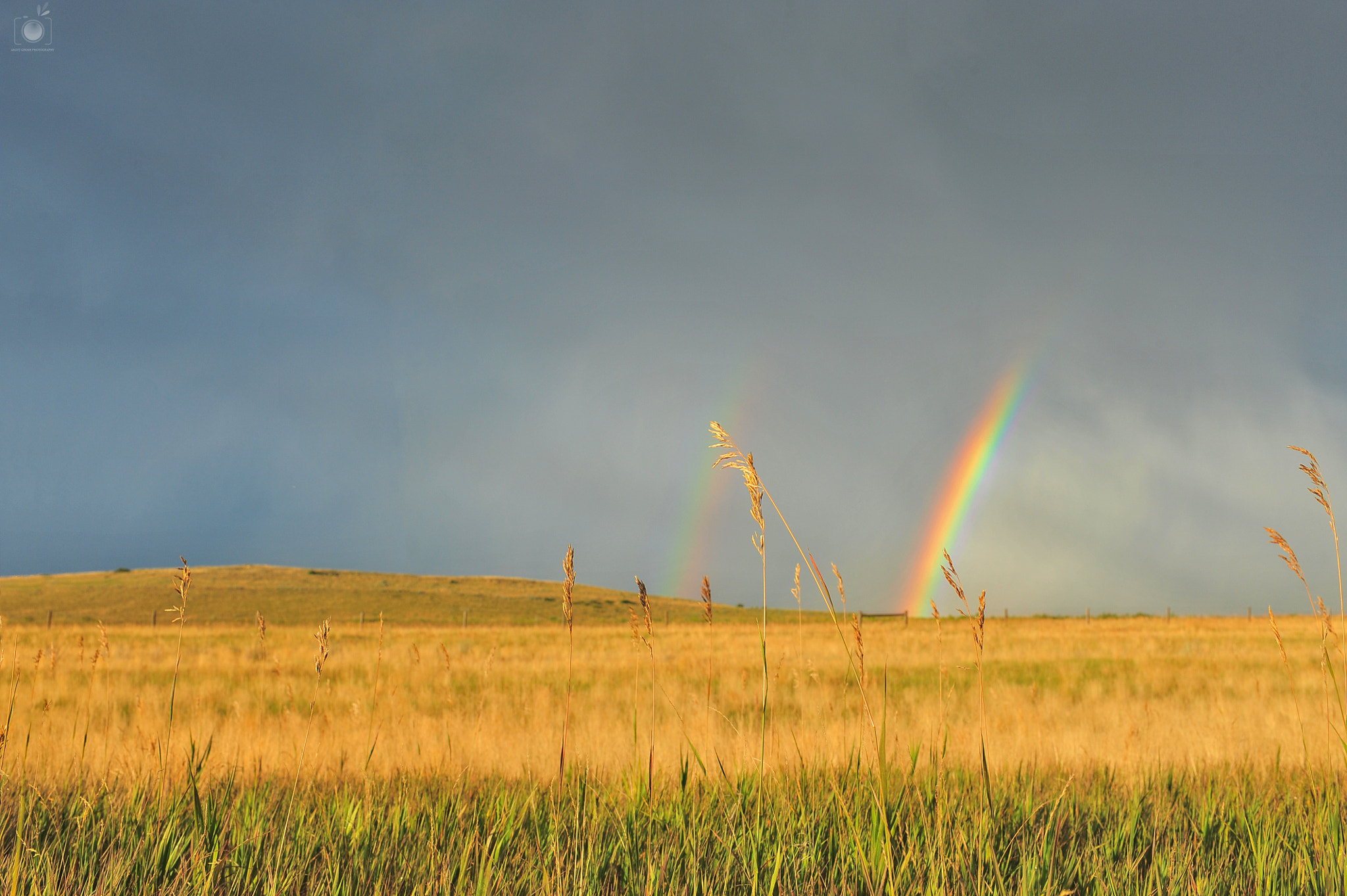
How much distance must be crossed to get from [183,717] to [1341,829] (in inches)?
642

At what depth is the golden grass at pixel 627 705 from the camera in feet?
21.0

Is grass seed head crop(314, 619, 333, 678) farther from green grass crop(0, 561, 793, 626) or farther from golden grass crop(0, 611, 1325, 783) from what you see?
green grass crop(0, 561, 793, 626)

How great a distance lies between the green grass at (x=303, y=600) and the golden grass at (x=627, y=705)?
28.8 metres

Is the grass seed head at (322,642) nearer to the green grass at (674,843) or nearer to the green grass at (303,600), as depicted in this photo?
the green grass at (674,843)

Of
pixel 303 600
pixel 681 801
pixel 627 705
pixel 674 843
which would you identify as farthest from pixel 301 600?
pixel 674 843

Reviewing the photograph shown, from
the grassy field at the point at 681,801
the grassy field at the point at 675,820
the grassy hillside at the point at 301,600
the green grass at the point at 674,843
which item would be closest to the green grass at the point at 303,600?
the grassy hillside at the point at 301,600

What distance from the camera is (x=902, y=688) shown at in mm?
18875

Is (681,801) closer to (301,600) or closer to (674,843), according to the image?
(674,843)

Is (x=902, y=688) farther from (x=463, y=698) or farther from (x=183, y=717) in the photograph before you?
(x=183, y=717)

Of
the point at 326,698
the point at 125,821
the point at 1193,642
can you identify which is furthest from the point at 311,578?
the point at 125,821

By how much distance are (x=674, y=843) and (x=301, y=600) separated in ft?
274

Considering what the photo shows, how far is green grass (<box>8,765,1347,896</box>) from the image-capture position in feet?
8.06

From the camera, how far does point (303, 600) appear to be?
7494 cm

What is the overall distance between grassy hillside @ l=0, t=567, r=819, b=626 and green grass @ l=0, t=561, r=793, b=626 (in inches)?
5.4
